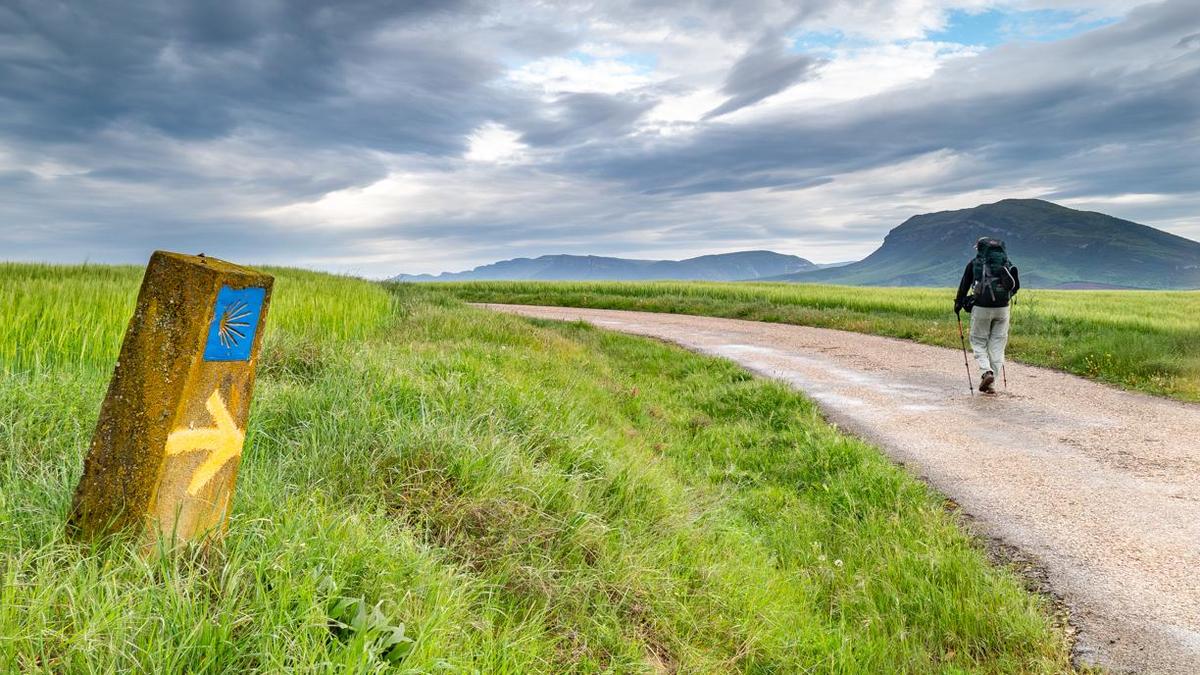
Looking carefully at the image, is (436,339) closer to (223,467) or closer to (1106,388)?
(223,467)

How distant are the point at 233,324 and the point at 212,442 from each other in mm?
474

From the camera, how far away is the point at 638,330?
19172mm

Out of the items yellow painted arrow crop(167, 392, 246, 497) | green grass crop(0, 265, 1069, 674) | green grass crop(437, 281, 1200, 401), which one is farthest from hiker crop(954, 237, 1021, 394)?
yellow painted arrow crop(167, 392, 246, 497)

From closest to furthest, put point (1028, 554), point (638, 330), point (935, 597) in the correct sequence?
1. point (935, 597)
2. point (1028, 554)
3. point (638, 330)

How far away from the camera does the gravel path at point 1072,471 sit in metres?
4.04

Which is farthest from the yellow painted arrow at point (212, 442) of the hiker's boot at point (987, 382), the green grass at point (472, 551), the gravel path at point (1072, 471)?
the hiker's boot at point (987, 382)

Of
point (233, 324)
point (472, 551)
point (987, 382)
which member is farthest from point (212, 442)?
point (987, 382)

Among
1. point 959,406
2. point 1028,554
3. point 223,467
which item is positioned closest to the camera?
point 223,467

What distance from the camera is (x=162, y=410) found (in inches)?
97.6

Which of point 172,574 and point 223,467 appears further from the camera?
point 223,467

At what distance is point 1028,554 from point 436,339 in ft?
26.4

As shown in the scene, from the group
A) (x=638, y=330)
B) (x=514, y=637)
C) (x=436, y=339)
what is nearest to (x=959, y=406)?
(x=436, y=339)

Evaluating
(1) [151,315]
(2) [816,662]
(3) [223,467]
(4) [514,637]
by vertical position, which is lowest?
(2) [816,662]

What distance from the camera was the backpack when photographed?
34.2ft
